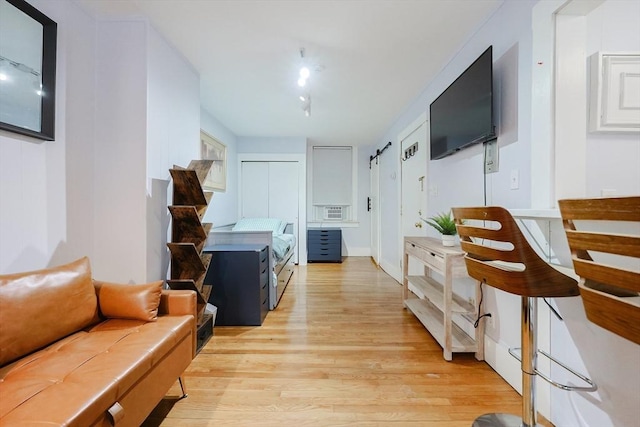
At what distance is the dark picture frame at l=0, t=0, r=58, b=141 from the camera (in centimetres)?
135

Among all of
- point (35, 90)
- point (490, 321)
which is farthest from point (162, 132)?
point (490, 321)

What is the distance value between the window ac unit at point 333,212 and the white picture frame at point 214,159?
7.46 feet

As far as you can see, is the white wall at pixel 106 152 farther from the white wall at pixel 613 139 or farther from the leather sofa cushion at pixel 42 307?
the white wall at pixel 613 139

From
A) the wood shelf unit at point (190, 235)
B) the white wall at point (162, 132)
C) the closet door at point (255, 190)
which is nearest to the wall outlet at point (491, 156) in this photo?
the wood shelf unit at point (190, 235)

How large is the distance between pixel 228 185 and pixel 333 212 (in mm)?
2302

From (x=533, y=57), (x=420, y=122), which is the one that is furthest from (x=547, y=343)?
(x=420, y=122)

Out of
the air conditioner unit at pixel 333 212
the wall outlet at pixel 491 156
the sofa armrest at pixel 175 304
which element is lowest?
the sofa armrest at pixel 175 304

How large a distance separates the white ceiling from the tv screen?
375 millimetres

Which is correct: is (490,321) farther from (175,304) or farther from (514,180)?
(175,304)

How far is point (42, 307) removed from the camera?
1.21 metres

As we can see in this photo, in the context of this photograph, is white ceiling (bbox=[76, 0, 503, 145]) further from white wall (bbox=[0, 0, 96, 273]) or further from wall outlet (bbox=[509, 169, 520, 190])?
wall outlet (bbox=[509, 169, 520, 190])

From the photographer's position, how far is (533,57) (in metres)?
1.44

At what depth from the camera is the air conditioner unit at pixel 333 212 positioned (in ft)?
19.2

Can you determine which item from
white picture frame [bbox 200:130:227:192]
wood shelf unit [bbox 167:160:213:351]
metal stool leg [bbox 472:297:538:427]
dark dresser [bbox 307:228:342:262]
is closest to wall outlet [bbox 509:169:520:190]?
metal stool leg [bbox 472:297:538:427]
